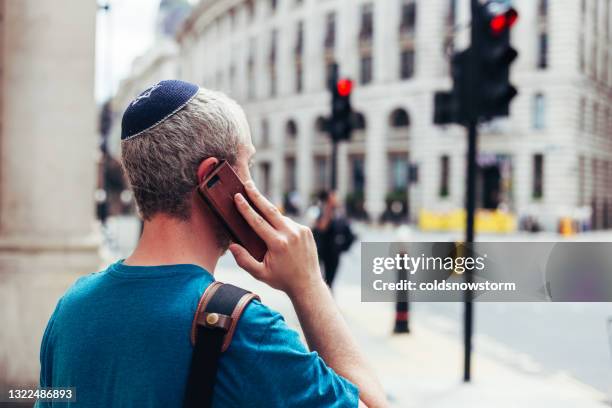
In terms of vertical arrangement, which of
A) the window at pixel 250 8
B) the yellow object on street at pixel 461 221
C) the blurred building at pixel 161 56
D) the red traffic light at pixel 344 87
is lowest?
the yellow object on street at pixel 461 221

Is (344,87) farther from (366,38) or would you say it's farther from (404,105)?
(366,38)

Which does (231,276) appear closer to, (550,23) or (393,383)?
(393,383)

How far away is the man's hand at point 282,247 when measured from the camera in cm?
125

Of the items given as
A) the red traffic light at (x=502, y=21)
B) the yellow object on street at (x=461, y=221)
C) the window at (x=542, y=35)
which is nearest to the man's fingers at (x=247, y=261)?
the red traffic light at (x=502, y=21)

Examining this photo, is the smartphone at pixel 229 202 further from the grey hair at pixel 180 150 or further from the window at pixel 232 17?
the window at pixel 232 17

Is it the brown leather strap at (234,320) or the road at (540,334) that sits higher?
the brown leather strap at (234,320)

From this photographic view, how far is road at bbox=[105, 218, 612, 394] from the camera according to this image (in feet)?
21.9

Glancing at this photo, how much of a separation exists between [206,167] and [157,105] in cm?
14

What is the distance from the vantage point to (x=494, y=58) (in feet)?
18.3

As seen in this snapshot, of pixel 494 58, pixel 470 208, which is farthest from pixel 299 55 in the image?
pixel 470 208

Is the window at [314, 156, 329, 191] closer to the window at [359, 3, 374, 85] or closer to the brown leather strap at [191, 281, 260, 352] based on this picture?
the window at [359, 3, 374, 85]

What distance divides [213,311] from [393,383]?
4.88m

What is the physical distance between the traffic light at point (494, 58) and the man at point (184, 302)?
4.59m

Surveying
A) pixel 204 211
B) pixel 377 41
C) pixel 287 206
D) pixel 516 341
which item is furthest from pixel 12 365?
pixel 287 206
